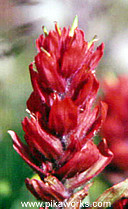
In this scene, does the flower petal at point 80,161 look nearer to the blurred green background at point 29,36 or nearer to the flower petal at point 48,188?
the flower petal at point 48,188

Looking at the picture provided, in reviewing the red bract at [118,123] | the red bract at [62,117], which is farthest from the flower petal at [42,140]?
the red bract at [118,123]

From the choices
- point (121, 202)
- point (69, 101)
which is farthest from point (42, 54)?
point (121, 202)

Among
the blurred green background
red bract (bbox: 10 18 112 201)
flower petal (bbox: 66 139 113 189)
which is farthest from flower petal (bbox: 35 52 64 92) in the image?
the blurred green background

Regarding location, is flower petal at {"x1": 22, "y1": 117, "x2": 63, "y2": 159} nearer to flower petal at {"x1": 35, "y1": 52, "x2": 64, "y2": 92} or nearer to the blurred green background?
flower petal at {"x1": 35, "y1": 52, "x2": 64, "y2": 92}

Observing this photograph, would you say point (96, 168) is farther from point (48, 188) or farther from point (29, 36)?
point (29, 36)

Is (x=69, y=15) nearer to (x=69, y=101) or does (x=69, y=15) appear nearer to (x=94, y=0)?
(x=94, y=0)

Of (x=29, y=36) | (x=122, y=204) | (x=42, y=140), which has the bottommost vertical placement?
(x=122, y=204)

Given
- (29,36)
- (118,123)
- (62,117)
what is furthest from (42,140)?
(29,36)
